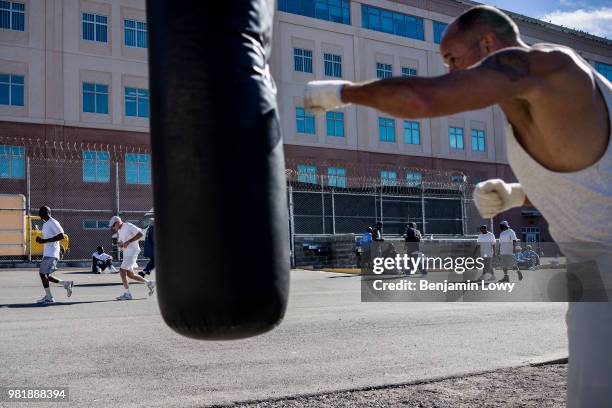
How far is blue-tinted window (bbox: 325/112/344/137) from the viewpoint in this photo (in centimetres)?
3775

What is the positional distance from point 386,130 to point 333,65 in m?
5.21

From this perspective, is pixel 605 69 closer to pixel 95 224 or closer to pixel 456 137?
pixel 456 137

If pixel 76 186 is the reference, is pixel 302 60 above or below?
above

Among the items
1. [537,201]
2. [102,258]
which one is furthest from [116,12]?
[537,201]

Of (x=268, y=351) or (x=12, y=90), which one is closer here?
(x=268, y=351)

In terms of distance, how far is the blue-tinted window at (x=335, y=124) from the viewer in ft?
124

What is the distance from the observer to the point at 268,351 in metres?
6.82

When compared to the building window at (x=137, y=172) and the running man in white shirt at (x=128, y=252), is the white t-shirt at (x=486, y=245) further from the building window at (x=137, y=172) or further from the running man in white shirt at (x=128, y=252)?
the building window at (x=137, y=172)

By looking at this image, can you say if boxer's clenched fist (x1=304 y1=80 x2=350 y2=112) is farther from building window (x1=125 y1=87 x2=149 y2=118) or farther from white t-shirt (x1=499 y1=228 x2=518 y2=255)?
building window (x1=125 y1=87 x2=149 y2=118)

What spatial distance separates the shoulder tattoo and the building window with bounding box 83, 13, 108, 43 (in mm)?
32243

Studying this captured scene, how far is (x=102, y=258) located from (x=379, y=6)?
84.8ft

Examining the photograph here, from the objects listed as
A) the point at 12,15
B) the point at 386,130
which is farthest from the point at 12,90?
the point at 386,130

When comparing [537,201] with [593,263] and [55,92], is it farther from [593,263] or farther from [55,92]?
[55,92]

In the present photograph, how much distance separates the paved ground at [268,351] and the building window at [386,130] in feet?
94.5
